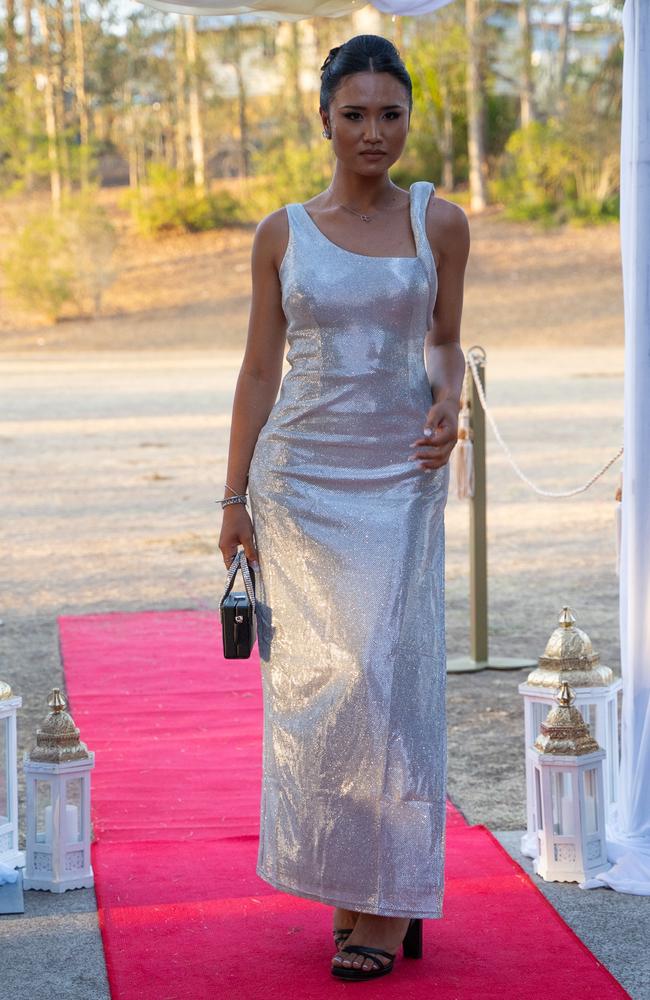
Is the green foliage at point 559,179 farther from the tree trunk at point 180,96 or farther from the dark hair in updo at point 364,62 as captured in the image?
the dark hair in updo at point 364,62

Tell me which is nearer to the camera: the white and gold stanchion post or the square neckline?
the square neckline

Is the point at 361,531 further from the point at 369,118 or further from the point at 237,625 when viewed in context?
the point at 369,118

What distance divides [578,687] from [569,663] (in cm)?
7

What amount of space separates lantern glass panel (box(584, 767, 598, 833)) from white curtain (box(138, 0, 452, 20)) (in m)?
2.25

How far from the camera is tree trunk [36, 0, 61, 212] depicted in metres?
46.0

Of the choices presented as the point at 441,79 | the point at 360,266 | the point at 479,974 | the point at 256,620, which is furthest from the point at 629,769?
the point at 441,79

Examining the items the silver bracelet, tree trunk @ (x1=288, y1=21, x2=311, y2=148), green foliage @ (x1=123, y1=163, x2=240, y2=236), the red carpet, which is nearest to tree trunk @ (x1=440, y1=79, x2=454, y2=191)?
tree trunk @ (x1=288, y1=21, x2=311, y2=148)

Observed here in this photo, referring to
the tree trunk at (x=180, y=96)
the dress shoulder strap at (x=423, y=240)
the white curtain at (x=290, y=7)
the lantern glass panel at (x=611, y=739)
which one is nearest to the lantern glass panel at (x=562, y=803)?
the lantern glass panel at (x=611, y=739)

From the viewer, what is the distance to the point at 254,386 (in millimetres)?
3318

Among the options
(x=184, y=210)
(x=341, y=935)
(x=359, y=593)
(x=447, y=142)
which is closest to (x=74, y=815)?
(x=341, y=935)

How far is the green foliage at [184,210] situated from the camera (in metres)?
42.0

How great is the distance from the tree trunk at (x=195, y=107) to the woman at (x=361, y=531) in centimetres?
4060

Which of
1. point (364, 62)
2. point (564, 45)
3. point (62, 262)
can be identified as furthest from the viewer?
point (564, 45)

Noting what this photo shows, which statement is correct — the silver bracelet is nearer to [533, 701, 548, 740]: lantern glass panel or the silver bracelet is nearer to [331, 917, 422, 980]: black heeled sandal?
[331, 917, 422, 980]: black heeled sandal
